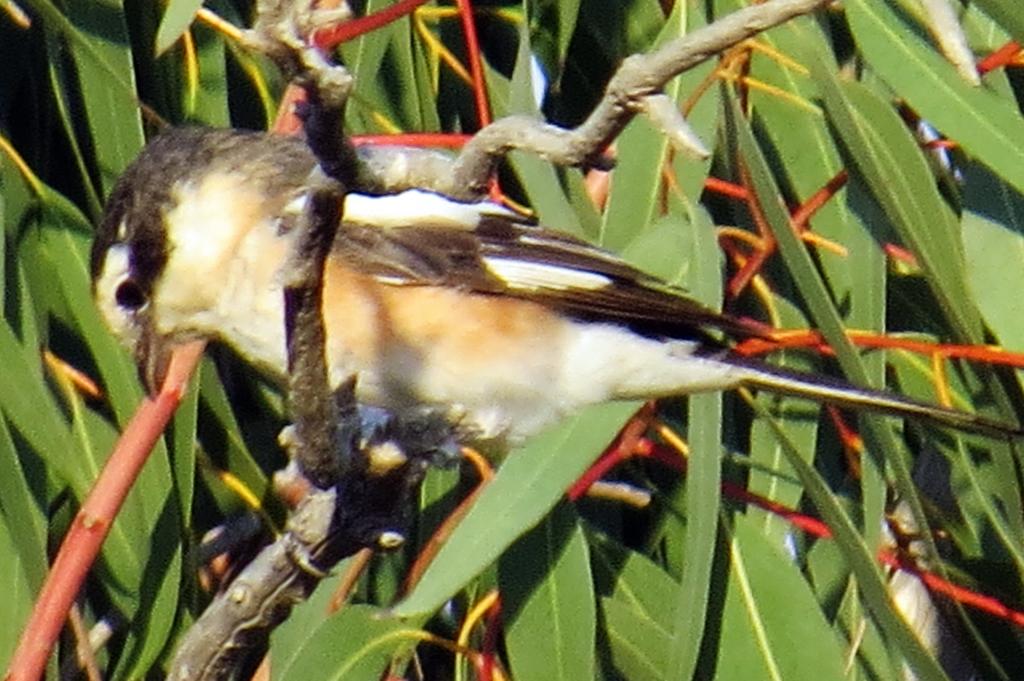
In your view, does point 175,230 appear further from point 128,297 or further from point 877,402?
point 877,402

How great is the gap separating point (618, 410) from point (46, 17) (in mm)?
852

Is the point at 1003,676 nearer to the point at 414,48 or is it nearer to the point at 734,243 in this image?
the point at 734,243

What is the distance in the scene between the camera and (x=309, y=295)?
185 cm

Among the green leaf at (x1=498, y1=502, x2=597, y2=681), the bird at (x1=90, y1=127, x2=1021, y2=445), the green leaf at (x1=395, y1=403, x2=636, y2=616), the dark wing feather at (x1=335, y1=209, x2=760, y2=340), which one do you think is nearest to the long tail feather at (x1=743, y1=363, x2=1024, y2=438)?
the bird at (x1=90, y1=127, x2=1021, y2=445)

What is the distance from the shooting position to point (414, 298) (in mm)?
2535

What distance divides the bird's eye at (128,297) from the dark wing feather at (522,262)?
0.26 meters

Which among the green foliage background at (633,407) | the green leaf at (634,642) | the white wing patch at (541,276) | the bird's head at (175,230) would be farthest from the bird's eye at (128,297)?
the green leaf at (634,642)

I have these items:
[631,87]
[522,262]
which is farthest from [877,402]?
[631,87]

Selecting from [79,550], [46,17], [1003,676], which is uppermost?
[46,17]

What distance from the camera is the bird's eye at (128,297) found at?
102 inches

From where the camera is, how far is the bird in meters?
2.46

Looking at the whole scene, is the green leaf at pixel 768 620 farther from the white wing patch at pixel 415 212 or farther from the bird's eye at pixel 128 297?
the bird's eye at pixel 128 297

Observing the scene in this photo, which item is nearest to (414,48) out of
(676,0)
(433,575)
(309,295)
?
(676,0)

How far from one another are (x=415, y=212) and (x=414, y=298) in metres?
0.13
